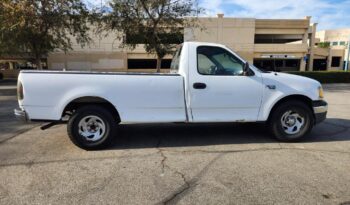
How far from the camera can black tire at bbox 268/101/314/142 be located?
5.69 metres

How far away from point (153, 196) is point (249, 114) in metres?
2.91

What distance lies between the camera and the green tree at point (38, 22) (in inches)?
587

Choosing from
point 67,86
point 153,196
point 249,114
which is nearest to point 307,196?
point 153,196

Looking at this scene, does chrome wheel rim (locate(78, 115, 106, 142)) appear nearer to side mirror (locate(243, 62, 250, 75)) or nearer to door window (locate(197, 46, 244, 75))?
door window (locate(197, 46, 244, 75))

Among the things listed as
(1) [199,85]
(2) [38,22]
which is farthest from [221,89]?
(2) [38,22]

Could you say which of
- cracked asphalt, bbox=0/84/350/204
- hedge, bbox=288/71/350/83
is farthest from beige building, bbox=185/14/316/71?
cracked asphalt, bbox=0/84/350/204

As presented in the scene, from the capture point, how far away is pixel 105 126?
207 inches

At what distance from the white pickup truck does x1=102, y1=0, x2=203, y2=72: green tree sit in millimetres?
11488

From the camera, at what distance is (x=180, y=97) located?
535 cm

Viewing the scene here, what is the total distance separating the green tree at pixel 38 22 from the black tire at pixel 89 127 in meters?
12.1

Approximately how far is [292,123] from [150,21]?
42.4ft

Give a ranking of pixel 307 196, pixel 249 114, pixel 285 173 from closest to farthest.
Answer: pixel 307 196 < pixel 285 173 < pixel 249 114

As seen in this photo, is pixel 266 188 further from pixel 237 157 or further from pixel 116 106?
pixel 116 106

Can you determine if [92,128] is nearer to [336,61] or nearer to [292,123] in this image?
[292,123]
